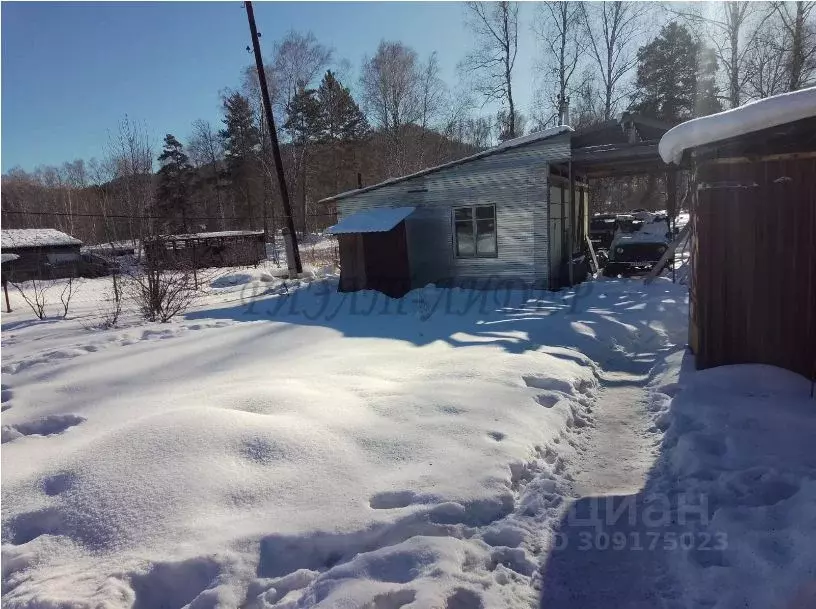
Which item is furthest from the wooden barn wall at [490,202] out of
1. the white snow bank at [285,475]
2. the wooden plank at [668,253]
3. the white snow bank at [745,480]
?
the white snow bank at [745,480]

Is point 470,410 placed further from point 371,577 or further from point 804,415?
point 804,415

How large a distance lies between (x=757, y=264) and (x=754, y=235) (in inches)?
11.3

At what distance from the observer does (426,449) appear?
11.5ft

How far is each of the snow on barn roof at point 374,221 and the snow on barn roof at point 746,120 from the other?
27.1 feet

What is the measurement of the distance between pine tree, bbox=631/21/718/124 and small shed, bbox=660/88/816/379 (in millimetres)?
27976

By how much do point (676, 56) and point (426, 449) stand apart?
33.8 m

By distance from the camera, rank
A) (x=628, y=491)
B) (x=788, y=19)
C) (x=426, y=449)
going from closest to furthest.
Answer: (x=628, y=491) < (x=426, y=449) < (x=788, y=19)

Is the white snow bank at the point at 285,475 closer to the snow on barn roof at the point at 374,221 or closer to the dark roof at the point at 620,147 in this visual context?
the dark roof at the point at 620,147

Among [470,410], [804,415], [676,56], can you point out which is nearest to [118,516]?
[470,410]

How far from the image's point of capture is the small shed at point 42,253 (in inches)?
1034

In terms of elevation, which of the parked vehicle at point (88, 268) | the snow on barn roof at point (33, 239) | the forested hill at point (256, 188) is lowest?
the parked vehicle at point (88, 268)

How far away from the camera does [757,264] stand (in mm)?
4734

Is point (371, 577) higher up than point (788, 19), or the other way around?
point (788, 19)

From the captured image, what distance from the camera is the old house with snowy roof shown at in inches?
474
